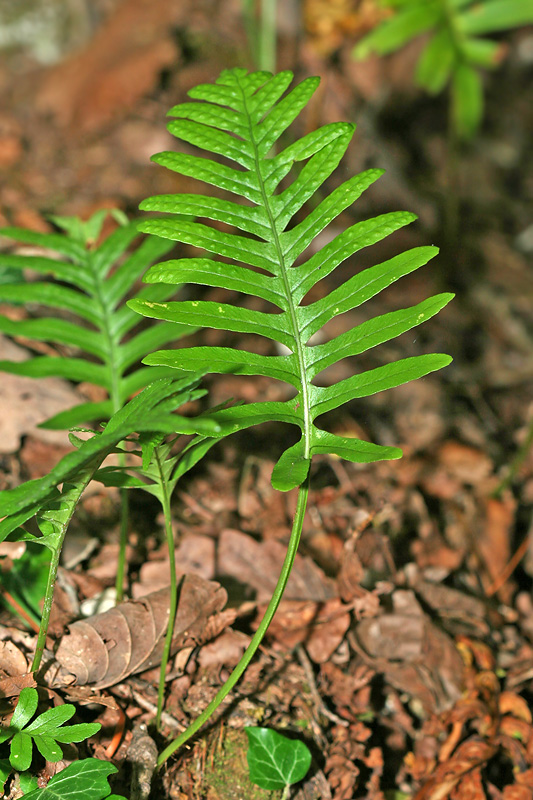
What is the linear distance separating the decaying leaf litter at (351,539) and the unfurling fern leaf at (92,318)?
36cm

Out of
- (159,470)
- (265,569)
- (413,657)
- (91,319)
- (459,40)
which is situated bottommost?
(413,657)

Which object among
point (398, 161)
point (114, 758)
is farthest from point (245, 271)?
point (398, 161)

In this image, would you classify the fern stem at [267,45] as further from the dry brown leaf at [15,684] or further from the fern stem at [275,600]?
the dry brown leaf at [15,684]

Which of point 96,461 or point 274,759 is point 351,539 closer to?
point 274,759

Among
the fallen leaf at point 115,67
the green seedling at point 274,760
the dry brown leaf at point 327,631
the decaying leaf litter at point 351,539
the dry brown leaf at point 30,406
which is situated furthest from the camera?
the fallen leaf at point 115,67

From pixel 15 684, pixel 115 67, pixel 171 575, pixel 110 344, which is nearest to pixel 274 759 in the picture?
pixel 171 575

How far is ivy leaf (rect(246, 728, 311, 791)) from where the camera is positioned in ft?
4.35

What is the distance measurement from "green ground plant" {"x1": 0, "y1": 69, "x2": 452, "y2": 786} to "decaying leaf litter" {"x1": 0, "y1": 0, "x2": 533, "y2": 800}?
376 millimetres

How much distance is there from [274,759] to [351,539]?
662 mm

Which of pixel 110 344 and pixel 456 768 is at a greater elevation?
pixel 110 344

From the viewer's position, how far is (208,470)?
2266 mm

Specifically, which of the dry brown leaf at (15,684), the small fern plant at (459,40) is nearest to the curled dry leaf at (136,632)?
the dry brown leaf at (15,684)

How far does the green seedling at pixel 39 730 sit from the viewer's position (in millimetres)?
1144

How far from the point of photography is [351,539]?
1859 millimetres
